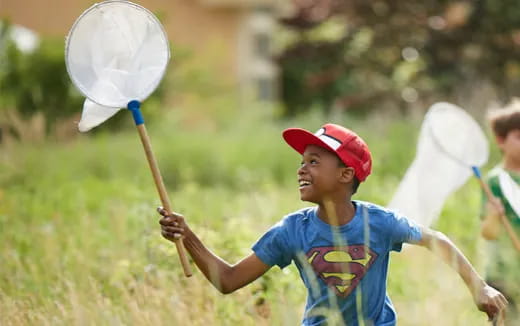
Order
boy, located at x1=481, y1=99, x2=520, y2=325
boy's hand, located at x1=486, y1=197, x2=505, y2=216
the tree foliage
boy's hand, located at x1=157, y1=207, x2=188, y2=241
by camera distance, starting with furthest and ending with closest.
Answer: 1. the tree foliage
2. boy, located at x1=481, y1=99, x2=520, y2=325
3. boy's hand, located at x1=486, y1=197, x2=505, y2=216
4. boy's hand, located at x1=157, y1=207, x2=188, y2=241

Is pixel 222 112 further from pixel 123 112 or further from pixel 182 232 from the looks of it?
pixel 182 232

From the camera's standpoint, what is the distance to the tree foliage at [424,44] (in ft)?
48.0

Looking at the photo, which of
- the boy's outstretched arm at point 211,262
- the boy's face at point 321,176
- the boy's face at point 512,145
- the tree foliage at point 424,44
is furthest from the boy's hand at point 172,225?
the tree foliage at point 424,44

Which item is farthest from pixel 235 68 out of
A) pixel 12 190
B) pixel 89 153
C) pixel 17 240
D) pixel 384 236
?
pixel 384 236

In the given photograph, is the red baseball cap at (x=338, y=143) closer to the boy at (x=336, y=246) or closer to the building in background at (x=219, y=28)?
the boy at (x=336, y=246)

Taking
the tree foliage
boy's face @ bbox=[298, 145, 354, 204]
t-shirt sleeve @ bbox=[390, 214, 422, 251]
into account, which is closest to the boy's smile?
boy's face @ bbox=[298, 145, 354, 204]

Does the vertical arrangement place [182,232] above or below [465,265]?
above

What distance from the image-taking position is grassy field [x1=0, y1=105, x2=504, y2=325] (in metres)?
4.39

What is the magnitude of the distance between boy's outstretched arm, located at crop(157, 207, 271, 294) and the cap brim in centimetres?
43

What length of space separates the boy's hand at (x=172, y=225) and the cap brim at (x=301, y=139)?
480 millimetres

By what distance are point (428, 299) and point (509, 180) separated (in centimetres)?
116

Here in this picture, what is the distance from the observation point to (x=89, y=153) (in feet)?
34.9

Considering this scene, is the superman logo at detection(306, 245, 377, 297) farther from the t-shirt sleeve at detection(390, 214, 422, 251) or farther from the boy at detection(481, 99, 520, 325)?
the boy at detection(481, 99, 520, 325)

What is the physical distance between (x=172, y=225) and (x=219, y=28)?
56.9 feet
